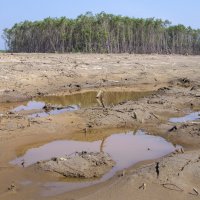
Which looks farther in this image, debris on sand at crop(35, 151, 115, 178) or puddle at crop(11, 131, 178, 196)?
puddle at crop(11, 131, 178, 196)

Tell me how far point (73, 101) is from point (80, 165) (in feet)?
27.5

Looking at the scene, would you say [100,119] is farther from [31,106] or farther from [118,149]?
[31,106]

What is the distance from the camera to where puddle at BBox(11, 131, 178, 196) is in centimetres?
803

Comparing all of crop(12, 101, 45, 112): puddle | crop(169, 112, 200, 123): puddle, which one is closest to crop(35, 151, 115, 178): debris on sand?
crop(169, 112, 200, 123): puddle

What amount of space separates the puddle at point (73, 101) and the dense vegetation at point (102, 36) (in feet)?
95.0

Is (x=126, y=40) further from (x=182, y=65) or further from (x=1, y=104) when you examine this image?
(x=1, y=104)

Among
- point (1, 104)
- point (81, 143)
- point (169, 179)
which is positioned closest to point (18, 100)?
point (1, 104)

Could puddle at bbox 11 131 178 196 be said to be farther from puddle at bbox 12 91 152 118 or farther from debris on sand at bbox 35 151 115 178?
puddle at bbox 12 91 152 118

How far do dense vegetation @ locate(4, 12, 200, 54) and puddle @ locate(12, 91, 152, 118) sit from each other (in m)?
29.0

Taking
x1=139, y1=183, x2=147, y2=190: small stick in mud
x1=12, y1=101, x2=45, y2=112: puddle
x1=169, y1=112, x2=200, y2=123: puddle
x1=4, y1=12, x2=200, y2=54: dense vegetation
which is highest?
x1=4, y1=12, x2=200, y2=54: dense vegetation

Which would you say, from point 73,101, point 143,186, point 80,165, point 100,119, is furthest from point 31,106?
point 143,186

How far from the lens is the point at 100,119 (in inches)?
443

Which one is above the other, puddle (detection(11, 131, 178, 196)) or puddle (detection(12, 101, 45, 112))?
puddle (detection(12, 101, 45, 112))

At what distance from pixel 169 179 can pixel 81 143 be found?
3375 mm
